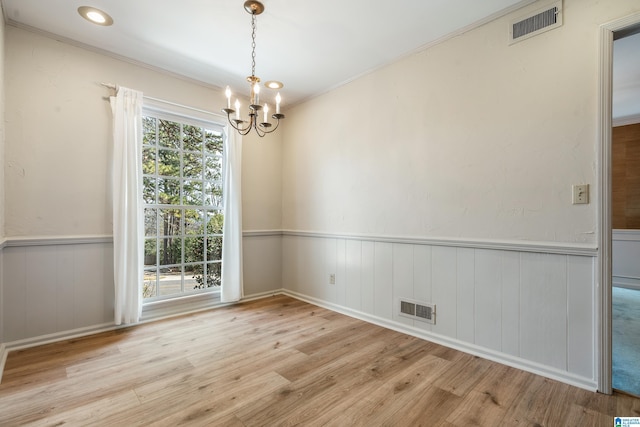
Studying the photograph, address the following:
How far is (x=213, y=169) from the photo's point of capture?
3775 millimetres

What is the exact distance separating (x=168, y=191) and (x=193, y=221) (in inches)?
17.5

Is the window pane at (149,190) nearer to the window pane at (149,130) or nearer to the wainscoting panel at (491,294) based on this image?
the window pane at (149,130)

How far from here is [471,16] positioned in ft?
7.74

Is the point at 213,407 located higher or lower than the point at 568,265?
lower

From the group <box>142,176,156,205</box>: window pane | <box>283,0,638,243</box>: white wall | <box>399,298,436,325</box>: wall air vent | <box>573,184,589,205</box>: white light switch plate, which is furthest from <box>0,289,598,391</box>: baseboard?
<box>142,176,156,205</box>: window pane

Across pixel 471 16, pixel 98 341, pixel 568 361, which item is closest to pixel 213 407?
pixel 98 341

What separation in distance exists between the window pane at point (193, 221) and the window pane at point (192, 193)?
97mm

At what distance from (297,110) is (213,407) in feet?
11.5

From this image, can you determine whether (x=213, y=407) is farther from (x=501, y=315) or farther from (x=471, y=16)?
(x=471, y=16)

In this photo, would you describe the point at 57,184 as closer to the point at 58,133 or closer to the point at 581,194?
the point at 58,133

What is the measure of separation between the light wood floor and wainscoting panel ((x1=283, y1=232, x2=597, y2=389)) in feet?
0.48

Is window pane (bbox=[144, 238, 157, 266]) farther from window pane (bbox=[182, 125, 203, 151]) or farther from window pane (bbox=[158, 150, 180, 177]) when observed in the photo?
window pane (bbox=[182, 125, 203, 151])

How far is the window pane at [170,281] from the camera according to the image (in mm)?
3371

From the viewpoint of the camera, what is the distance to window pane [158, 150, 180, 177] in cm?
335
